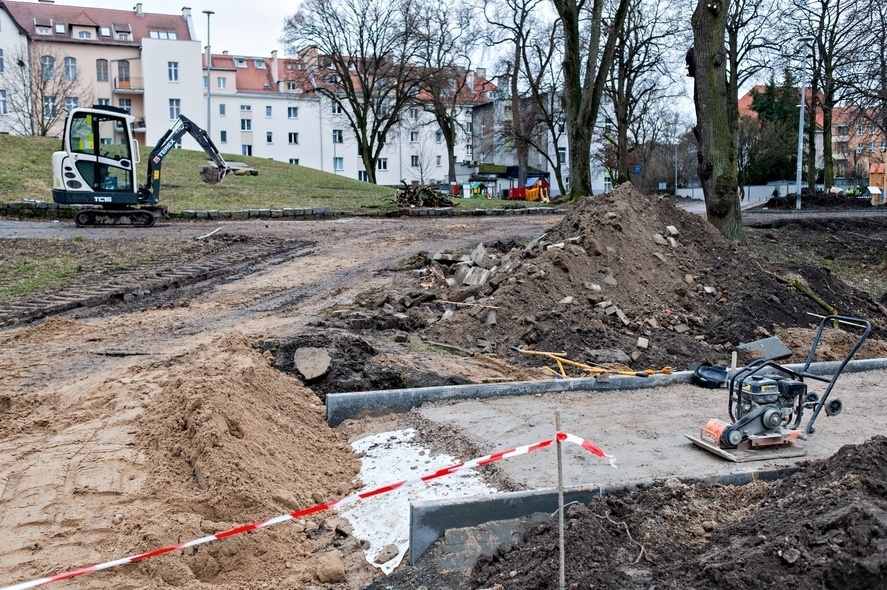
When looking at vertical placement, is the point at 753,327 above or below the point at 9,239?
below

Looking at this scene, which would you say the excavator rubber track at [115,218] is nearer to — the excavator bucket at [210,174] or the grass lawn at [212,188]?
the grass lawn at [212,188]

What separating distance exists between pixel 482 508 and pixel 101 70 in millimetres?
67972

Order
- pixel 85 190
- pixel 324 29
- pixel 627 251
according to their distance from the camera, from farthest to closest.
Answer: pixel 324 29, pixel 85 190, pixel 627 251

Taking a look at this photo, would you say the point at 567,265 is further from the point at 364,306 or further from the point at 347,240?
the point at 347,240

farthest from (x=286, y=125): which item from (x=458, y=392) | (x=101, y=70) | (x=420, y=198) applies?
(x=458, y=392)

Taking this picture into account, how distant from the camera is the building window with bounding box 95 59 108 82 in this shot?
2501 inches

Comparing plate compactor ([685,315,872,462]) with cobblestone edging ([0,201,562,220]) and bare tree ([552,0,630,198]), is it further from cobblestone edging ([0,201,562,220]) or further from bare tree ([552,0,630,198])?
bare tree ([552,0,630,198])

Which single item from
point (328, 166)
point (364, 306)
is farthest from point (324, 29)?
point (364, 306)

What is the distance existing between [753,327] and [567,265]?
8.89 ft

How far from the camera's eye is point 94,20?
215 feet

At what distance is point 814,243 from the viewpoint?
2075 centimetres

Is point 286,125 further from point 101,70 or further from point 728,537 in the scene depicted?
point 728,537

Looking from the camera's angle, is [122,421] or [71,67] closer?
[122,421]

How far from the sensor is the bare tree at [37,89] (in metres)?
47.8
